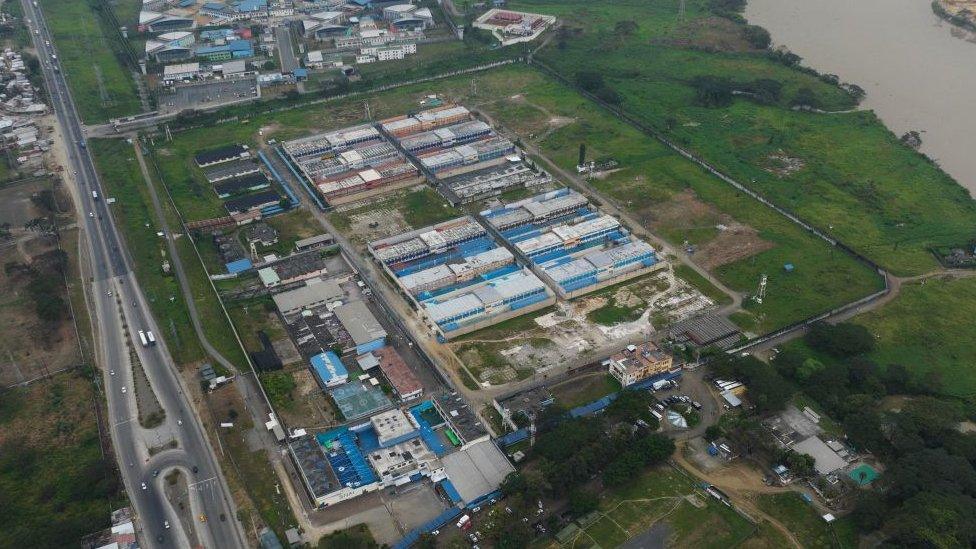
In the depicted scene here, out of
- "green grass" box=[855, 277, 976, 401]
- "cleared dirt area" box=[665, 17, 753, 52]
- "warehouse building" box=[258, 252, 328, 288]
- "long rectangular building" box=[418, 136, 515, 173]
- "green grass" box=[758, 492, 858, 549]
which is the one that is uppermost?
"cleared dirt area" box=[665, 17, 753, 52]

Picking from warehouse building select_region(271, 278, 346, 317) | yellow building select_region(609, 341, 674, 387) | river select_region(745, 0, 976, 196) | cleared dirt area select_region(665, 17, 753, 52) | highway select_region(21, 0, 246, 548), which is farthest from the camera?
cleared dirt area select_region(665, 17, 753, 52)

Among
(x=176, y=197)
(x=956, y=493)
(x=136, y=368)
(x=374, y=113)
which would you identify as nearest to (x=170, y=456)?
Result: (x=136, y=368)

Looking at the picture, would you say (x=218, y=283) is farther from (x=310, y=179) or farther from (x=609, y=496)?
(x=609, y=496)

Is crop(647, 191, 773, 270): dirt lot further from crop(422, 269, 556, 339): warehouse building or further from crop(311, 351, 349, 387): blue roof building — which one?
crop(311, 351, 349, 387): blue roof building

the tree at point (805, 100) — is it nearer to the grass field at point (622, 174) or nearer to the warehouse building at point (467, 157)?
the grass field at point (622, 174)

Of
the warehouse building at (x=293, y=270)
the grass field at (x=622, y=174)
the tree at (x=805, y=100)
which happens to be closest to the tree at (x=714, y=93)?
the tree at (x=805, y=100)

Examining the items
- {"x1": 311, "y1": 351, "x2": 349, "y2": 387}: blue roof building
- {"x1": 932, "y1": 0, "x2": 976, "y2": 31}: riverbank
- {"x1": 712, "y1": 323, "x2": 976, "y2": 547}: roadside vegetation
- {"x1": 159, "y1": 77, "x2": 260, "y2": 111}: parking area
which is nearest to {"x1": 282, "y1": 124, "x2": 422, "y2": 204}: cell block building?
{"x1": 159, "y1": 77, "x2": 260, "y2": 111}: parking area
